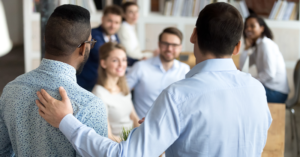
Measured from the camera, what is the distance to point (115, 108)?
2363 mm

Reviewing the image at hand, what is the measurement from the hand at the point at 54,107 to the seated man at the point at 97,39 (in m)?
2.16

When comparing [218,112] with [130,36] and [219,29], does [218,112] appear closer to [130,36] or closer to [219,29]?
[219,29]

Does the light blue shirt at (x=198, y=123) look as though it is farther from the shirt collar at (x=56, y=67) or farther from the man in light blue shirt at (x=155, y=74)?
the man in light blue shirt at (x=155, y=74)

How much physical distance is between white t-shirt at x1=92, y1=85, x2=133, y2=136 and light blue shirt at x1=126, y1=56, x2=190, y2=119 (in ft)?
1.57

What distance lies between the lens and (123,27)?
13.4 feet

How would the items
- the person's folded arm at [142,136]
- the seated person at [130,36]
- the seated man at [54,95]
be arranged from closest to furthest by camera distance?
the person's folded arm at [142,136], the seated man at [54,95], the seated person at [130,36]

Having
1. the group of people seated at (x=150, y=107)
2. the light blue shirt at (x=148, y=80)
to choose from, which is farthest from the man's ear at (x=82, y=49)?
the light blue shirt at (x=148, y=80)

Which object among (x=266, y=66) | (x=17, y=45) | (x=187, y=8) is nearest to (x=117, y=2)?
(x=187, y=8)

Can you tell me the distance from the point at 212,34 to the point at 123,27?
10.3ft

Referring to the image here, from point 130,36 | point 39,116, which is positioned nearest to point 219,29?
point 39,116

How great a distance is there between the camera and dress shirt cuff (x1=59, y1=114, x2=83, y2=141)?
1.02 meters

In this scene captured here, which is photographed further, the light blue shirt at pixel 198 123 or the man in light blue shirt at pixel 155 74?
the man in light blue shirt at pixel 155 74

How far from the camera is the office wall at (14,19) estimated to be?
979 cm

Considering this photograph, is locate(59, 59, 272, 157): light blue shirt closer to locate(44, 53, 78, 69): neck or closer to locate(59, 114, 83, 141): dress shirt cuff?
locate(59, 114, 83, 141): dress shirt cuff
